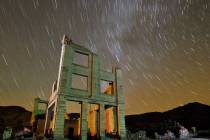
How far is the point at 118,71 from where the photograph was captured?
1016 inches

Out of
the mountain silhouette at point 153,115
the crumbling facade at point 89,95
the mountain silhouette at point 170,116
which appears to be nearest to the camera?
the crumbling facade at point 89,95

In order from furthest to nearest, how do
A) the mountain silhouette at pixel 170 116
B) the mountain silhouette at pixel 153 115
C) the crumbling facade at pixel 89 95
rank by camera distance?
the mountain silhouette at pixel 153 115 → the mountain silhouette at pixel 170 116 → the crumbling facade at pixel 89 95

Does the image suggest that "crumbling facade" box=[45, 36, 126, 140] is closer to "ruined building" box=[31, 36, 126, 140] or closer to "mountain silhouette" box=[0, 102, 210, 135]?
"ruined building" box=[31, 36, 126, 140]

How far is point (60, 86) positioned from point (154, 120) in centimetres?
6740

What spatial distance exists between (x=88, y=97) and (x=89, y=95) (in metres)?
0.28

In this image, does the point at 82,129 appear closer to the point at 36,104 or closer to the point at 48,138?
the point at 48,138

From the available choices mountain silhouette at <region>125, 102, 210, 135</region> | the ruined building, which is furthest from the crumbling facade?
mountain silhouette at <region>125, 102, 210, 135</region>

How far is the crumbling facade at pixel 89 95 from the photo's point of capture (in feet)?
66.9

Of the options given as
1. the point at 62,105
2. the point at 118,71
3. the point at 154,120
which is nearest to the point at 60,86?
the point at 62,105

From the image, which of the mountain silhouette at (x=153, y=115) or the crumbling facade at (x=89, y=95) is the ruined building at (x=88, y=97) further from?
the mountain silhouette at (x=153, y=115)

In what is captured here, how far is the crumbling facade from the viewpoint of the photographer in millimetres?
20391

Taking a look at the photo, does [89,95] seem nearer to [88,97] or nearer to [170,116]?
[88,97]

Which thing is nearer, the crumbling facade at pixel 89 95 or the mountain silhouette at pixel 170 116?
the crumbling facade at pixel 89 95

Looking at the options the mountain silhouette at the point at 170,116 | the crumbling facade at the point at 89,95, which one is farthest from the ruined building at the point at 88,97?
the mountain silhouette at the point at 170,116
